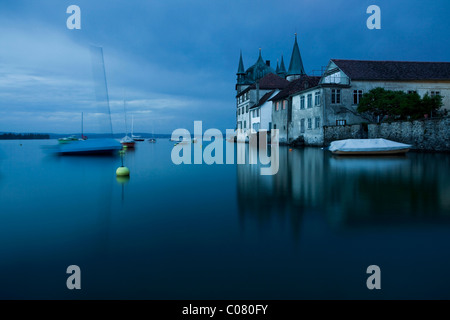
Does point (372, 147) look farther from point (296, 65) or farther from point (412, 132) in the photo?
point (296, 65)

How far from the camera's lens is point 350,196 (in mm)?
10531

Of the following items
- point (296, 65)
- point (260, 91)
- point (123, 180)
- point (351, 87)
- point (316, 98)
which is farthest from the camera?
point (296, 65)

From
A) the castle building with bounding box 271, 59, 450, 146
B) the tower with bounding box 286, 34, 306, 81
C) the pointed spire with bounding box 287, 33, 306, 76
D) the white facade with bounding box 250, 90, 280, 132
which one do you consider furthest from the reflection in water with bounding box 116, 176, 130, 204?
the pointed spire with bounding box 287, 33, 306, 76

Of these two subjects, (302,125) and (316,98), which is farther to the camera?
(302,125)

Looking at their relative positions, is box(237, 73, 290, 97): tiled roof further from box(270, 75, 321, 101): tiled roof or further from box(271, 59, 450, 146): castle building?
box(271, 59, 450, 146): castle building

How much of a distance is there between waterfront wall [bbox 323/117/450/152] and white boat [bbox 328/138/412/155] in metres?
2.69

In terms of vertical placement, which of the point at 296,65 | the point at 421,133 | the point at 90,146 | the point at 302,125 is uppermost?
the point at 296,65

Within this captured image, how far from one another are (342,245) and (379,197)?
17.1 feet

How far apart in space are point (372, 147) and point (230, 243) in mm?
23025

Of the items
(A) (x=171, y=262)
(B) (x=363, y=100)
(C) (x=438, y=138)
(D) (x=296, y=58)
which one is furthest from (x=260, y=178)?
(D) (x=296, y=58)

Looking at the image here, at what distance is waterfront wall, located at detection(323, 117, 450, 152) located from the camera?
84.8ft

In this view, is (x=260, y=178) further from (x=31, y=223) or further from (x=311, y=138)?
(x=311, y=138)

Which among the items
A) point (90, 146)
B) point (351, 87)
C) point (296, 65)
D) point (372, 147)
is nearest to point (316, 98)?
point (351, 87)

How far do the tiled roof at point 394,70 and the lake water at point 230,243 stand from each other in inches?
1138
